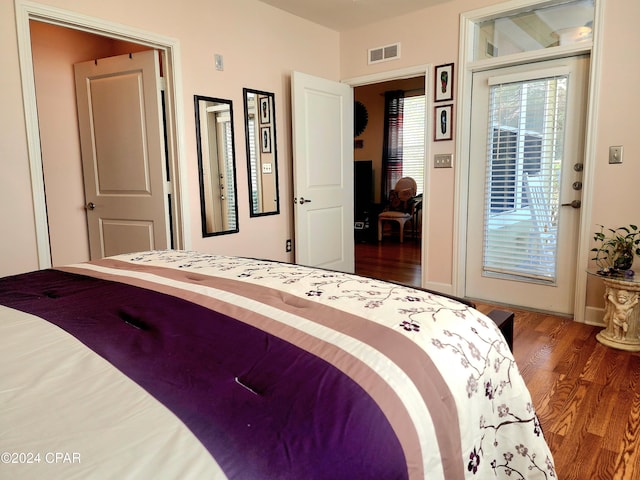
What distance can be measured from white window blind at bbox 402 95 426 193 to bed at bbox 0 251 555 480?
5.92m

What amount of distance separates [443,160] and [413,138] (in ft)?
10.9

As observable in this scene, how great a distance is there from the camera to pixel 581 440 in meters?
1.80

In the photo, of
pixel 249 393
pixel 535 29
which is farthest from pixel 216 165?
pixel 249 393

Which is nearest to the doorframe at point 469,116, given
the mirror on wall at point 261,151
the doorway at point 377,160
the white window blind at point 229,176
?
the mirror on wall at point 261,151

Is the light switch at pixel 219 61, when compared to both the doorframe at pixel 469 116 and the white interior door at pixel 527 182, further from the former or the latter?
the white interior door at pixel 527 182

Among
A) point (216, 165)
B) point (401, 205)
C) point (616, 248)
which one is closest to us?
point (616, 248)

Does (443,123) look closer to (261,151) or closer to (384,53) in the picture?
(384,53)

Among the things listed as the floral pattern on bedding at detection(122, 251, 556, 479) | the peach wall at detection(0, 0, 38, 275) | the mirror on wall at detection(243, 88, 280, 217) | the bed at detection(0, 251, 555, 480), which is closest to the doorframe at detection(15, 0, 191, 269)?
the peach wall at detection(0, 0, 38, 275)

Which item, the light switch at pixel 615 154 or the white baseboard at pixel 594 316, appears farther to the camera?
the white baseboard at pixel 594 316

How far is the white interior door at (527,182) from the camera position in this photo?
10.4 feet

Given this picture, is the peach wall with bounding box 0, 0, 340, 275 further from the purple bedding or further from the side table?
the side table

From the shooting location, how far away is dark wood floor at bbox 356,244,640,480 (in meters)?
1.68

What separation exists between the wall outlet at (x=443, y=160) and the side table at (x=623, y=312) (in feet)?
4.87

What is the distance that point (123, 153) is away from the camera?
336 centimetres
